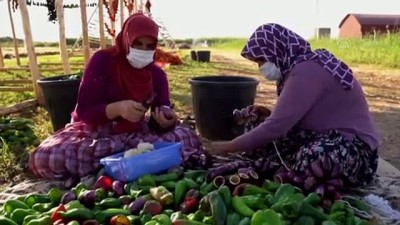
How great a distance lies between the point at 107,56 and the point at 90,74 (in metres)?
0.17

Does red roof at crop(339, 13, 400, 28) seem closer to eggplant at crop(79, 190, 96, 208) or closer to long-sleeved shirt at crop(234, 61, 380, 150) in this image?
long-sleeved shirt at crop(234, 61, 380, 150)

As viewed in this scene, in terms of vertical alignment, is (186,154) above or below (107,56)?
below

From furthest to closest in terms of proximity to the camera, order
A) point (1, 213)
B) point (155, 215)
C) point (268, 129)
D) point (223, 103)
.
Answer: point (223, 103) → point (268, 129) → point (1, 213) → point (155, 215)

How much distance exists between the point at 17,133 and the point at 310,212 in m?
3.23

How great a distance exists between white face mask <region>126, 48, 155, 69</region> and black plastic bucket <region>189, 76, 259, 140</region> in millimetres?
1398

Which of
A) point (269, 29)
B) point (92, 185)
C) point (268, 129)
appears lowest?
point (92, 185)

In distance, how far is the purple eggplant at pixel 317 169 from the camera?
300 centimetres

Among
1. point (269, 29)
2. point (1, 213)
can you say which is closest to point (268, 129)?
point (269, 29)

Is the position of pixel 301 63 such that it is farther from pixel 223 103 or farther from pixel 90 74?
pixel 223 103

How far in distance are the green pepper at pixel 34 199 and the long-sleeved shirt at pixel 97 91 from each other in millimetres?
789

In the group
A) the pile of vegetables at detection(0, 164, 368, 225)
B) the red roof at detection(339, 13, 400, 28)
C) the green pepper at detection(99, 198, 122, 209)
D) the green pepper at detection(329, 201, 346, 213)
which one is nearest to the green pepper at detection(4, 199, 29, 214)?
the pile of vegetables at detection(0, 164, 368, 225)

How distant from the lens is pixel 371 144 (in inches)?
127

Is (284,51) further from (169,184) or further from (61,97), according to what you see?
(61,97)

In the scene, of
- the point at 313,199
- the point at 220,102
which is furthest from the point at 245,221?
the point at 220,102
